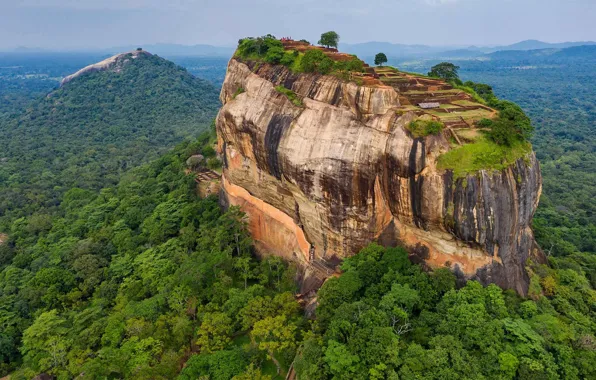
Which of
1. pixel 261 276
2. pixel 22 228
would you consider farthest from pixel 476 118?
pixel 22 228

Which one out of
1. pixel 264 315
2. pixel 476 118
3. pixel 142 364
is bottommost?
pixel 142 364

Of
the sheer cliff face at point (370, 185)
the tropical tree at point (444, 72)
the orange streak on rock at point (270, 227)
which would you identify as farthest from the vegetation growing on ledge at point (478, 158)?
the tropical tree at point (444, 72)

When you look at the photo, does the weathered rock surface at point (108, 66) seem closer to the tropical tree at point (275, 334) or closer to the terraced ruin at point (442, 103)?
the terraced ruin at point (442, 103)

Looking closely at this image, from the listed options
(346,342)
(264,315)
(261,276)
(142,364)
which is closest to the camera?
(346,342)

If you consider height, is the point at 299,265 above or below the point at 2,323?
above

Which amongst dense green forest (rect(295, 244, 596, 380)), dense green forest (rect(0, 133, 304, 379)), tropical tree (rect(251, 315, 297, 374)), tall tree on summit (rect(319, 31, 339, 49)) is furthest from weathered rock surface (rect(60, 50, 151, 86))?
dense green forest (rect(295, 244, 596, 380))

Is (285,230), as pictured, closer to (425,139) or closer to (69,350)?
(425,139)

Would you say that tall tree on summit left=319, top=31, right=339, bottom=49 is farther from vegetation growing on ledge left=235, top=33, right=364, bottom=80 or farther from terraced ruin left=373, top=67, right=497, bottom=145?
terraced ruin left=373, top=67, right=497, bottom=145

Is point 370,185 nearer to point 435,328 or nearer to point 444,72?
point 435,328
